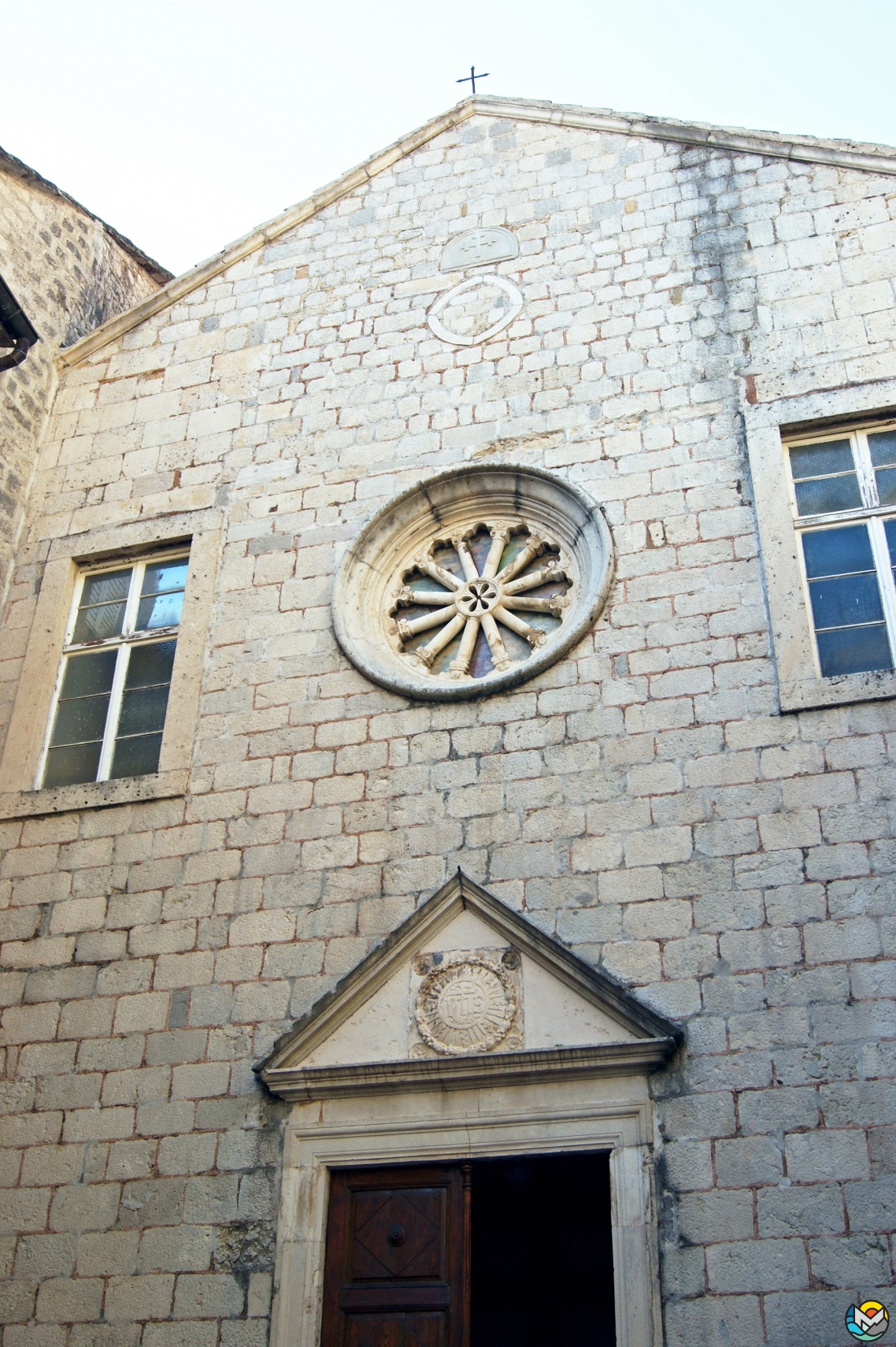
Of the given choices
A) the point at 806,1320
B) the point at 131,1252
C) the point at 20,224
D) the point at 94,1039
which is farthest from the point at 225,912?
the point at 20,224

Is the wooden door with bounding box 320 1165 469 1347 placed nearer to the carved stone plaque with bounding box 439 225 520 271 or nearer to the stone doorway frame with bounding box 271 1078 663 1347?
the stone doorway frame with bounding box 271 1078 663 1347

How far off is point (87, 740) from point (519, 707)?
9.25 ft

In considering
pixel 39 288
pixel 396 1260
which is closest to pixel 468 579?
pixel 396 1260

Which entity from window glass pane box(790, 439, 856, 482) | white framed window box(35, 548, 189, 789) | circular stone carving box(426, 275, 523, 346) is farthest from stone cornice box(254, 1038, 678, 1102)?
circular stone carving box(426, 275, 523, 346)

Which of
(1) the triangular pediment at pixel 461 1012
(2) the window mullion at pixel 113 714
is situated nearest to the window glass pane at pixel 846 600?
(1) the triangular pediment at pixel 461 1012

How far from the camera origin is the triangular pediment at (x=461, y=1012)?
639 cm

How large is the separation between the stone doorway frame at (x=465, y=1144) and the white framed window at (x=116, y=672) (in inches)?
103

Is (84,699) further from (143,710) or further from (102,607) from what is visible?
(102,607)

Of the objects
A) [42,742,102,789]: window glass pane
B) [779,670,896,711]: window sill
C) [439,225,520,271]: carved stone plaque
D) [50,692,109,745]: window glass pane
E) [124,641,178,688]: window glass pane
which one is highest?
[439,225,520,271]: carved stone plaque

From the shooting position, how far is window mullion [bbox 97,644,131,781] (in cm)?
831

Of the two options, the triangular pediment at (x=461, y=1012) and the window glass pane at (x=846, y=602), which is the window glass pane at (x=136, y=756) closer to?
the triangular pediment at (x=461, y=1012)

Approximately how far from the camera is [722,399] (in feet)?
26.9

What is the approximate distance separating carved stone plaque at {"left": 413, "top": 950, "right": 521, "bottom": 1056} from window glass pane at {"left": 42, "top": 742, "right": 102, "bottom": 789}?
2.69 metres

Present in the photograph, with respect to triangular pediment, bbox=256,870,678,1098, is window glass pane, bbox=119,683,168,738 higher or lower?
higher
